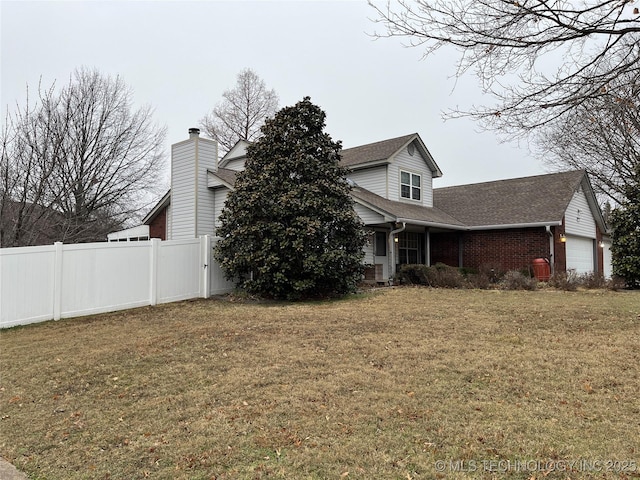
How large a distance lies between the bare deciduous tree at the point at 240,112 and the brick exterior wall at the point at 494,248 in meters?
19.3

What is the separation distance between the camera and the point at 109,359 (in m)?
5.71

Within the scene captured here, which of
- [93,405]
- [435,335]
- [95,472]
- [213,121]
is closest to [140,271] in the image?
[93,405]

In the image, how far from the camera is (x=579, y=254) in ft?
64.6

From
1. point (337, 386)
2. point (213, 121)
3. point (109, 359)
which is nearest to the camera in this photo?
point (337, 386)

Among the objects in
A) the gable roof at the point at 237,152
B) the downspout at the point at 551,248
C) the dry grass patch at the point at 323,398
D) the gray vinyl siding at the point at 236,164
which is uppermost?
the gable roof at the point at 237,152

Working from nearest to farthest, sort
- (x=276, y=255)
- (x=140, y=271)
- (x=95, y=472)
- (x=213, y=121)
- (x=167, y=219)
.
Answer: (x=95, y=472), (x=140, y=271), (x=276, y=255), (x=167, y=219), (x=213, y=121)

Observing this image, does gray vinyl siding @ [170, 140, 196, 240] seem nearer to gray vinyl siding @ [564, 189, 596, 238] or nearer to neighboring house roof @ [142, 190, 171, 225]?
neighboring house roof @ [142, 190, 171, 225]

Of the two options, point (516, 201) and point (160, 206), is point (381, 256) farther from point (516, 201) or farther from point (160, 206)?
point (160, 206)

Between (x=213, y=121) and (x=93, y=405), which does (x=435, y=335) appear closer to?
(x=93, y=405)

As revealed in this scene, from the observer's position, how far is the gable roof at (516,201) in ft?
56.6

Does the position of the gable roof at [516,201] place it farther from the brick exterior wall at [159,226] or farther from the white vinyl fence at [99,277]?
the brick exterior wall at [159,226]

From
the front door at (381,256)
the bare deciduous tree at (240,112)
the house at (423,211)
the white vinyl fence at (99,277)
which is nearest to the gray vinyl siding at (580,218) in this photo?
the house at (423,211)

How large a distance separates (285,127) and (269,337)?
709cm

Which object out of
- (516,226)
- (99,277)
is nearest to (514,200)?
(516,226)
